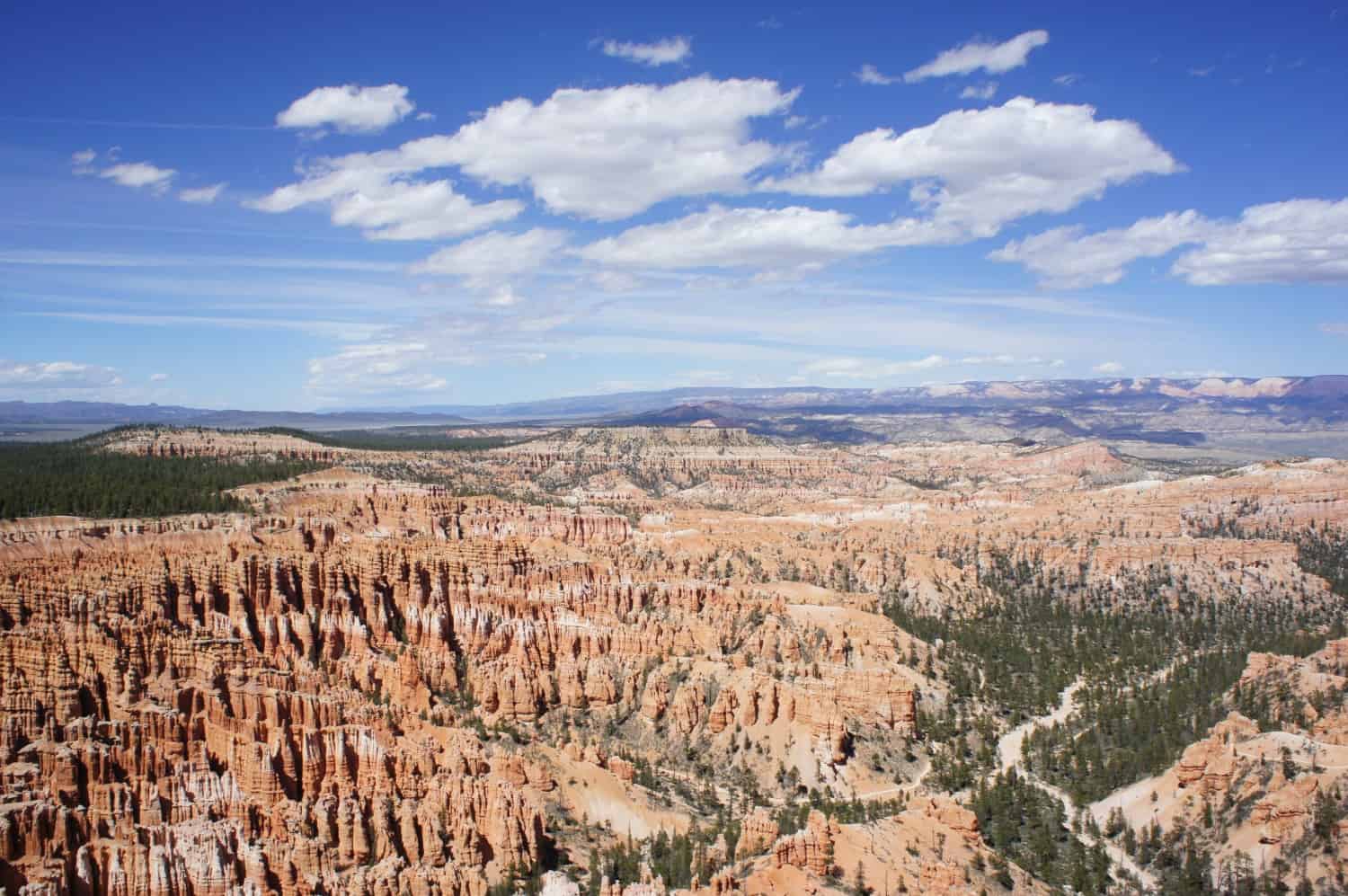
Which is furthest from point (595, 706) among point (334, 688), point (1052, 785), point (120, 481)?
point (120, 481)

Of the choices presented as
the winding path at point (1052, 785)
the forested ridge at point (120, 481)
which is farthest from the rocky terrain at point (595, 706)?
the forested ridge at point (120, 481)

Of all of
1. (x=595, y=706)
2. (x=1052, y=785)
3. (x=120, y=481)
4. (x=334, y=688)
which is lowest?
(x=1052, y=785)

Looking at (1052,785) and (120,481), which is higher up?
(120,481)

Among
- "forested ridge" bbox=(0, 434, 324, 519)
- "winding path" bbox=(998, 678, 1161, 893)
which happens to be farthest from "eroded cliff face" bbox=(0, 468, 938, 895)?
"forested ridge" bbox=(0, 434, 324, 519)

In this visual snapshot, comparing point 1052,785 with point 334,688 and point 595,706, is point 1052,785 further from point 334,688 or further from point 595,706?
point 334,688

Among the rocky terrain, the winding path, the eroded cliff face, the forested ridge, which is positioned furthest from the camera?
the forested ridge

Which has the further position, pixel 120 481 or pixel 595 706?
pixel 120 481

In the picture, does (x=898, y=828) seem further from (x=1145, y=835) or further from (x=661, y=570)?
(x=661, y=570)

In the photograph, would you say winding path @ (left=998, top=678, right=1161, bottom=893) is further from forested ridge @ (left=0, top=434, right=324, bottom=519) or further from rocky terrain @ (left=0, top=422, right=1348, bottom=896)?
forested ridge @ (left=0, top=434, right=324, bottom=519)

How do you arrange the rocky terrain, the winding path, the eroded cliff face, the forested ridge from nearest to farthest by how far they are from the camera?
the eroded cliff face < the rocky terrain < the winding path < the forested ridge
